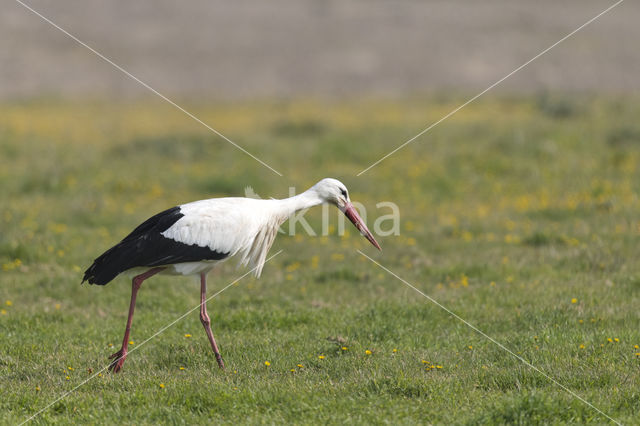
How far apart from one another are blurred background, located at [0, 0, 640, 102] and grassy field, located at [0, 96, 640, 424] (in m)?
21.9

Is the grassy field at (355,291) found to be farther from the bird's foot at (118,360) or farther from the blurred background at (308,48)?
the blurred background at (308,48)

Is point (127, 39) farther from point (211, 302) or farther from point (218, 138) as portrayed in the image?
point (211, 302)

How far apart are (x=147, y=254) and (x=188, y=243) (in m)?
0.33

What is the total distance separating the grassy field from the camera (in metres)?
5.46

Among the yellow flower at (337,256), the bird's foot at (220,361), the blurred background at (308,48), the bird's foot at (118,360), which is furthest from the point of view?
the blurred background at (308,48)

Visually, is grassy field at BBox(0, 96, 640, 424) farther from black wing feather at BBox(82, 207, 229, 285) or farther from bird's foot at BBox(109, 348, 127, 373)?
black wing feather at BBox(82, 207, 229, 285)

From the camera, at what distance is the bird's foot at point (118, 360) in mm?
6121

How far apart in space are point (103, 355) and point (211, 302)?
1.77 m

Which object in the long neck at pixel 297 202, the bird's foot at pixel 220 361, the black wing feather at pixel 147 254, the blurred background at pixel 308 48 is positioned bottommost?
the bird's foot at pixel 220 361

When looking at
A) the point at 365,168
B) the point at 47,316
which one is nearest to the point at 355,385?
the point at 47,316

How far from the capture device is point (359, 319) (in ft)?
24.2

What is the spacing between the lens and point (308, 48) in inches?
1908

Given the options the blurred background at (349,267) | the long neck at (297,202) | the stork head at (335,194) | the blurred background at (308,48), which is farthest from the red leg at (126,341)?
the blurred background at (308,48)

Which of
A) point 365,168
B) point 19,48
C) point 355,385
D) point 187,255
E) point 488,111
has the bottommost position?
point 355,385
